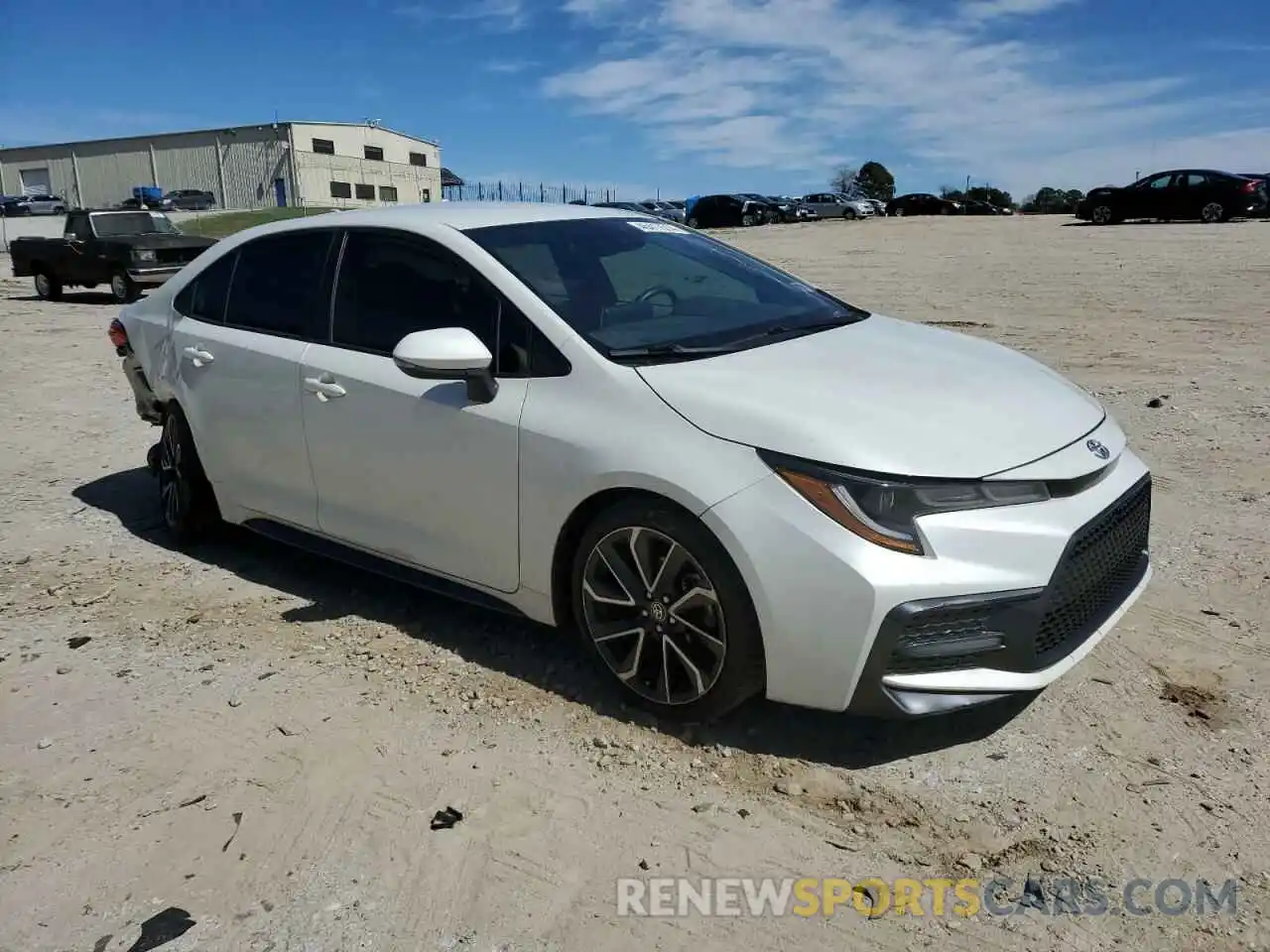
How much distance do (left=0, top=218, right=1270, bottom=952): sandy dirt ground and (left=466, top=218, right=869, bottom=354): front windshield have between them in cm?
130

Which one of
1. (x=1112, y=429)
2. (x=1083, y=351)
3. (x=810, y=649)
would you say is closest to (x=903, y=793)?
(x=810, y=649)

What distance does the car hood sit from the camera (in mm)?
2957

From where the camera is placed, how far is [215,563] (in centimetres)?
527

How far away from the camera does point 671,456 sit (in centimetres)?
313

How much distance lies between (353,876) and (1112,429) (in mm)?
2832

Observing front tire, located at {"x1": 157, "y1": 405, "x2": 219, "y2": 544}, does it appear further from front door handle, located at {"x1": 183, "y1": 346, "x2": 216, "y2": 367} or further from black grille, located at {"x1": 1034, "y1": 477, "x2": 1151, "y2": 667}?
black grille, located at {"x1": 1034, "y1": 477, "x2": 1151, "y2": 667}

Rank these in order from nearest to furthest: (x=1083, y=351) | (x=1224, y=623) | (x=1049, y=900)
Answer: (x=1049, y=900) → (x=1224, y=623) → (x=1083, y=351)

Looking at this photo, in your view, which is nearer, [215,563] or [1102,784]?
[1102,784]

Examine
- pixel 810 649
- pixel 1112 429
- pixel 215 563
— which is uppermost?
pixel 1112 429

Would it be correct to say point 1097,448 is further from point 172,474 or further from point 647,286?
point 172,474

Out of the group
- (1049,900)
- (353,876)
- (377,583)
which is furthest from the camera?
(377,583)

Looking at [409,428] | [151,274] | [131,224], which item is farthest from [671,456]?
[131,224]

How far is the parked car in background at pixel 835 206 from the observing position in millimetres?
51969

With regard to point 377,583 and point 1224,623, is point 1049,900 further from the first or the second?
point 377,583
